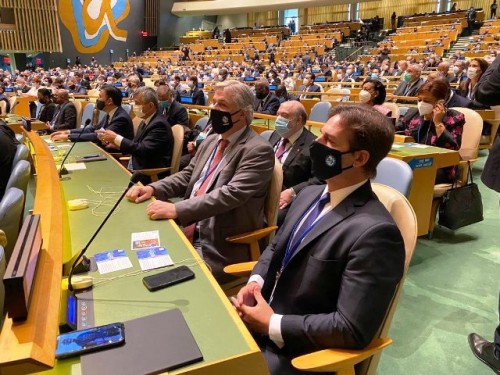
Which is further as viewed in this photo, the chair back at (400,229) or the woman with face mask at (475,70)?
the woman with face mask at (475,70)

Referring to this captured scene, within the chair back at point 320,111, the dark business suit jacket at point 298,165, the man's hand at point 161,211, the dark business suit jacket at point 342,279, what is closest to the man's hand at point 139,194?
the man's hand at point 161,211

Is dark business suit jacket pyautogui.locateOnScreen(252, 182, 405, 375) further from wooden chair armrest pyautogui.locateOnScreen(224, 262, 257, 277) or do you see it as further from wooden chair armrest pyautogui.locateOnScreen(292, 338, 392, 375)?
wooden chair armrest pyautogui.locateOnScreen(224, 262, 257, 277)

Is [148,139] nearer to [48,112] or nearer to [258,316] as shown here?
[258,316]

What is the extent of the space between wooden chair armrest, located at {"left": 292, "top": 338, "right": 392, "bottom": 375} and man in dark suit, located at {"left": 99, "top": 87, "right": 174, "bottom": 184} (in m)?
2.57

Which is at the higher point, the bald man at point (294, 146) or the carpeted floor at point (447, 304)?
the bald man at point (294, 146)

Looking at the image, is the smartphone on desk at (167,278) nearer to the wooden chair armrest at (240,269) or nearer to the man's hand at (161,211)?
the wooden chair armrest at (240,269)

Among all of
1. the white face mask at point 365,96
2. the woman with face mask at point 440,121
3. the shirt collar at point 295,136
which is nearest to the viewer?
the shirt collar at point 295,136

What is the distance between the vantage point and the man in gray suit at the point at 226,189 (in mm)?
2025

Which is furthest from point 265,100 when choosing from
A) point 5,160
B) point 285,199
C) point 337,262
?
point 337,262

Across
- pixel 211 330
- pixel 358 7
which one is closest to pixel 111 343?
pixel 211 330

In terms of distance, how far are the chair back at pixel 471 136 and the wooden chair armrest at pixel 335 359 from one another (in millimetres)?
2741

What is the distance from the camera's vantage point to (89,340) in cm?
106

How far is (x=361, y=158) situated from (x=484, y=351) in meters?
1.32


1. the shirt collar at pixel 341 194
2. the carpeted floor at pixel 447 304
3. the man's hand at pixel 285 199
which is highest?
the shirt collar at pixel 341 194
